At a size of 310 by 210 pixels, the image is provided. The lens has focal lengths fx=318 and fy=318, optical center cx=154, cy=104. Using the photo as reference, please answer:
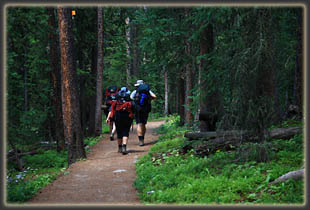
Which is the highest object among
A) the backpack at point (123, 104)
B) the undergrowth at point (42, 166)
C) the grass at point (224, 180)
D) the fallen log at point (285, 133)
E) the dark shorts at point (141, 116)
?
the backpack at point (123, 104)

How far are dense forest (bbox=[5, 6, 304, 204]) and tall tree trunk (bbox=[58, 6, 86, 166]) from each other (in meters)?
0.04

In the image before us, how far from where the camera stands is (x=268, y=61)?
23.3ft

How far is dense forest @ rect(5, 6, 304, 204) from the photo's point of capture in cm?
722

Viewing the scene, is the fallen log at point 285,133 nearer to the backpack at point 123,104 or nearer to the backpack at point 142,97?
the backpack at point 123,104

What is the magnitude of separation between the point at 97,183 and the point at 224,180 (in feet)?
11.0

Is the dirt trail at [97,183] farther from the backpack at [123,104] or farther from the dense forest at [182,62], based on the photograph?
the backpack at [123,104]

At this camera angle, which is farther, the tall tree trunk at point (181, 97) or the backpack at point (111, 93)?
the tall tree trunk at point (181, 97)

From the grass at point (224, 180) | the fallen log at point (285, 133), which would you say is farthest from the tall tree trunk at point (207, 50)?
the fallen log at point (285, 133)

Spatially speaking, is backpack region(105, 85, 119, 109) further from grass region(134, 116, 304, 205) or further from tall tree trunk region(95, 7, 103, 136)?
grass region(134, 116, 304, 205)

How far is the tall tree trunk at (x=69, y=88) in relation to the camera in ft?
37.1

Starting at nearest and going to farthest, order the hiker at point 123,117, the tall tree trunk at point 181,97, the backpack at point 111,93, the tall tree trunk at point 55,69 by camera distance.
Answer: the hiker at point 123,117 → the tall tree trunk at point 55,69 → the backpack at point 111,93 → the tall tree trunk at point 181,97

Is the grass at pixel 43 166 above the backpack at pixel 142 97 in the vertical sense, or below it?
below

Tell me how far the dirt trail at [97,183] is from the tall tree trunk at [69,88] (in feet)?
2.37

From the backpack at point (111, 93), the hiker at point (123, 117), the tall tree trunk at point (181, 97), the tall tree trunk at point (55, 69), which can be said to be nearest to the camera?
the hiker at point (123, 117)
